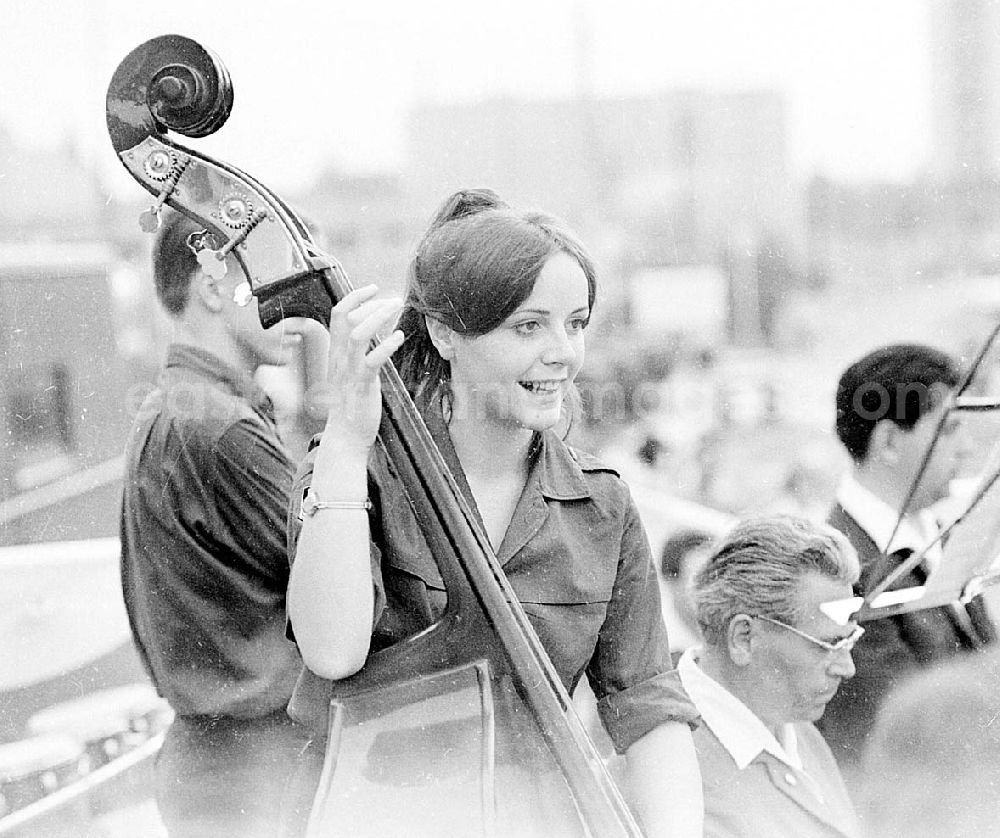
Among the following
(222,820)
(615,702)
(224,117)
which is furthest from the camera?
(222,820)

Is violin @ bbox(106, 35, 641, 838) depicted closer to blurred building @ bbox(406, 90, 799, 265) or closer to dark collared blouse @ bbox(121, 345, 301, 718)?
dark collared blouse @ bbox(121, 345, 301, 718)

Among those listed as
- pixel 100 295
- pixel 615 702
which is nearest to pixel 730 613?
pixel 615 702

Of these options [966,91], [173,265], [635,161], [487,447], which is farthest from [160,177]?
[966,91]

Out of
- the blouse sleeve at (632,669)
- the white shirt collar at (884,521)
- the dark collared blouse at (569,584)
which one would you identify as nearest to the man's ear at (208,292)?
the dark collared blouse at (569,584)

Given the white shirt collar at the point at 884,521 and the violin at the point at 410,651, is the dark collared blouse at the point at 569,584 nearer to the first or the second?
the violin at the point at 410,651

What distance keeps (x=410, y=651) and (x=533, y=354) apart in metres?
0.31

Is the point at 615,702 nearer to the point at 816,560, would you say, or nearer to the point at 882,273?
→ the point at 816,560

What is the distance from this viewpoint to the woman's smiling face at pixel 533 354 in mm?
1370

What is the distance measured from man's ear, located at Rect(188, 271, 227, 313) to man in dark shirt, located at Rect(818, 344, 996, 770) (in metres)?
0.69

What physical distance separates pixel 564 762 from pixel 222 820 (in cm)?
43

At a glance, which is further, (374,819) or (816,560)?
(816,560)

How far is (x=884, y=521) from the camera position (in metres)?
1.68

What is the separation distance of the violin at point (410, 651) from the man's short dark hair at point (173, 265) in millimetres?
104

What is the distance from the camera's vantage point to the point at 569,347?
138 cm
